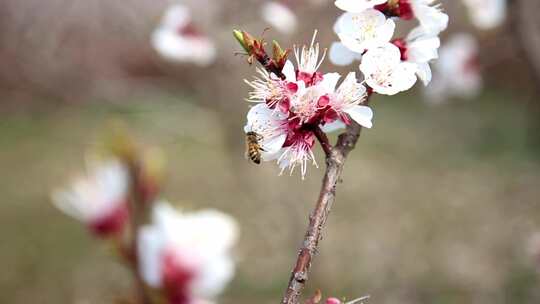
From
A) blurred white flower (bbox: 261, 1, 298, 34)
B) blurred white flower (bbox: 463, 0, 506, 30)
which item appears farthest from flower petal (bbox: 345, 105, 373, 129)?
blurred white flower (bbox: 261, 1, 298, 34)

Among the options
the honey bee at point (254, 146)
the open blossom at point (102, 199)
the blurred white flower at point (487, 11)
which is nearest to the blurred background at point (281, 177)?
the blurred white flower at point (487, 11)

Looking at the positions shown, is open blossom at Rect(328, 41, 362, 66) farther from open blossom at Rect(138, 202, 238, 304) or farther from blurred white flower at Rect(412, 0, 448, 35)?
open blossom at Rect(138, 202, 238, 304)

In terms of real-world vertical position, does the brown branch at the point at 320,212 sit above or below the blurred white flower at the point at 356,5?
below

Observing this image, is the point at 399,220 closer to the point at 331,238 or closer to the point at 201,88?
the point at 331,238

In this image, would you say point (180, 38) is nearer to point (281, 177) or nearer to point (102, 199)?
point (102, 199)

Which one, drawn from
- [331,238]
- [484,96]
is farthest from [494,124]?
[331,238]

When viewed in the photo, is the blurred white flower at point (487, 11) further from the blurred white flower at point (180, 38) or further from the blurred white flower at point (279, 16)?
the blurred white flower at point (180, 38)
